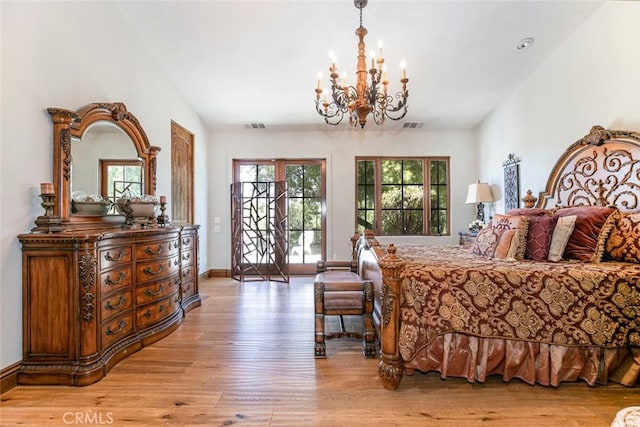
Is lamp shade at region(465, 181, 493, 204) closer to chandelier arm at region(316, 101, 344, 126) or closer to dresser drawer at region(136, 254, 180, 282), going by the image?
chandelier arm at region(316, 101, 344, 126)

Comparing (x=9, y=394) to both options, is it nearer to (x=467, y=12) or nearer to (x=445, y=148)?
(x=467, y=12)

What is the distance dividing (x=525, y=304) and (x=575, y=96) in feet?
8.46

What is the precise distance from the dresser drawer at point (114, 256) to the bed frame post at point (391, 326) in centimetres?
205

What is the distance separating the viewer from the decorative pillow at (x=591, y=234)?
2357 millimetres

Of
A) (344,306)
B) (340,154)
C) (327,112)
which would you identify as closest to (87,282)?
(344,306)

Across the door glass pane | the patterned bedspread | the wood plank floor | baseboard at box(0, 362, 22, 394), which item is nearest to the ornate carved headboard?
the patterned bedspread

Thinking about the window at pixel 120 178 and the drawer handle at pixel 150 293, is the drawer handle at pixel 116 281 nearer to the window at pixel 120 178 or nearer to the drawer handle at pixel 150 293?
the drawer handle at pixel 150 293

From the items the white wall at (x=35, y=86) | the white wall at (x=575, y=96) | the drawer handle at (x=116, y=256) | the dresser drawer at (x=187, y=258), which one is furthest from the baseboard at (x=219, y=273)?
the white wall at (x=575, y=96)

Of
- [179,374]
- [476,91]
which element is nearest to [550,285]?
[179,374]

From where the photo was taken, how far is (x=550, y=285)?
1911mm

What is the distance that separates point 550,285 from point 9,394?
11.8 ft

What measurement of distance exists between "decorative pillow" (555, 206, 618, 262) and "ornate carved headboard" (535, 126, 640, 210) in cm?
27

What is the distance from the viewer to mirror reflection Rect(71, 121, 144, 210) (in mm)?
2561

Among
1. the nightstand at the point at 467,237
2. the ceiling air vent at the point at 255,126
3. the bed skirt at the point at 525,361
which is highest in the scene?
the ceiling air vent at the point at 255,126
